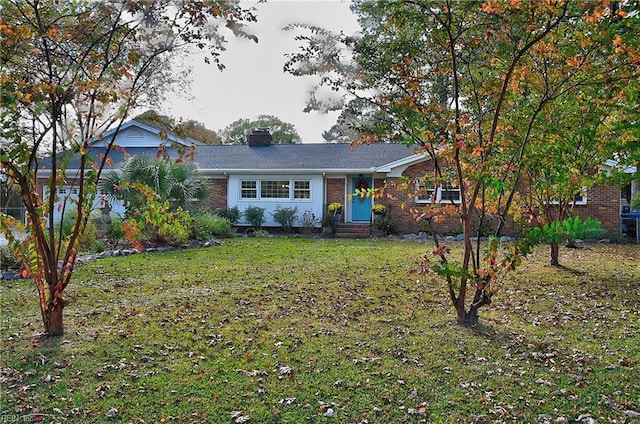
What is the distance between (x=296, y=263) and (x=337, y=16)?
5751 mm

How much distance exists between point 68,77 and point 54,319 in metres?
2.51

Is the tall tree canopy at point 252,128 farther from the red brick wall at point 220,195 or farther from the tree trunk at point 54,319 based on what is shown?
the tree trunk at point 54,319

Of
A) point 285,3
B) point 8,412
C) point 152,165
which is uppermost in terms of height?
point 285,3

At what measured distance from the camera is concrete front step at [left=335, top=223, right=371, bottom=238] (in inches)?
699

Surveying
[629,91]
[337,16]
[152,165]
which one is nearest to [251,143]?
[152,165]

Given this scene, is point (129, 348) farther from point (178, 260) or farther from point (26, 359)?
point (178, 260)

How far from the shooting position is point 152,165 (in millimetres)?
14258

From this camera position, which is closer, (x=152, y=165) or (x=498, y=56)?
(x=498, y=56)

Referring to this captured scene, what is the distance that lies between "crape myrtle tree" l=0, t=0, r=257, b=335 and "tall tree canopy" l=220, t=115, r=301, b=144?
131ft

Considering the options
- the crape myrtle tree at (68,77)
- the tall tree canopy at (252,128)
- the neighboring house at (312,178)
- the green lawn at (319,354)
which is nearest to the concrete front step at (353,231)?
the neighboring house at (312,178)

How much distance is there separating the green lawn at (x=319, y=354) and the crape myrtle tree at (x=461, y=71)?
908 millimetres

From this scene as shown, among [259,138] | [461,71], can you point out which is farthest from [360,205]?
[461,71]

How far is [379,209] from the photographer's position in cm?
1844

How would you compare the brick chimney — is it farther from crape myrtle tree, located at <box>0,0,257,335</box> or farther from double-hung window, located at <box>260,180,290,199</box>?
crape myrtle tree, located at <box>0,0,257,335</box>
